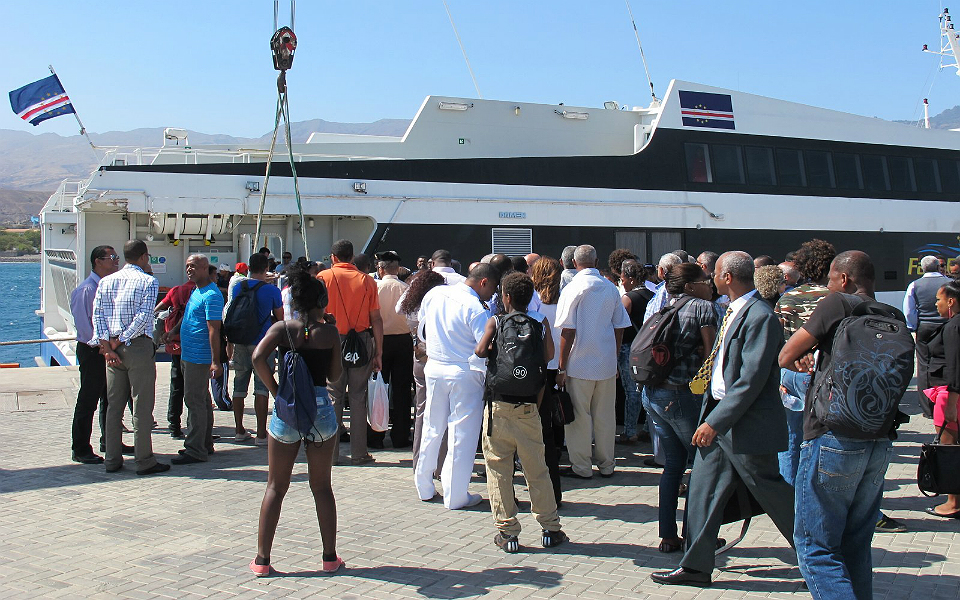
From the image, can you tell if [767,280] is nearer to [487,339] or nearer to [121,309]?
[487,339]

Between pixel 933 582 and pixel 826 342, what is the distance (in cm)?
156

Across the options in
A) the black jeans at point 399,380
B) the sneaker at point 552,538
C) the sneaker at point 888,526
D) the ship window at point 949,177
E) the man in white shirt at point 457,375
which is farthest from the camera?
the ship window at point 949,177

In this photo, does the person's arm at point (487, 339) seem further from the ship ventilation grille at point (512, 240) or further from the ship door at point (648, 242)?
the ship door at point (648, 242)

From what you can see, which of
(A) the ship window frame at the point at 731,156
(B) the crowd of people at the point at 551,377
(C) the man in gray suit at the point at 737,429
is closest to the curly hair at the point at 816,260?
(B) the crowd of people at the point at 551,377

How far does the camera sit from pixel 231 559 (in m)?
4.46

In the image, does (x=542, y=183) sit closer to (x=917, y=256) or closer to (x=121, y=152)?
(x=121, y=152)

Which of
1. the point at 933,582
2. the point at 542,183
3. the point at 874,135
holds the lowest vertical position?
the point at 933,582

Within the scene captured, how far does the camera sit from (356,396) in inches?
261

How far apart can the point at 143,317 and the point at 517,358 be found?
3374 millimetres

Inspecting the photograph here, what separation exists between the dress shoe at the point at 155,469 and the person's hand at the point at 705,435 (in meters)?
4.46

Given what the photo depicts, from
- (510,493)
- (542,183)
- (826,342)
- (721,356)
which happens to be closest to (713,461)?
(721,356)

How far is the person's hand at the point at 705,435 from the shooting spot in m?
3.88

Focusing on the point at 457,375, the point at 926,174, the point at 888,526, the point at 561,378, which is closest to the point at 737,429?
the point at 888,526

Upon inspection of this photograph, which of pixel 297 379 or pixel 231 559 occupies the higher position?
pixel 297 379
